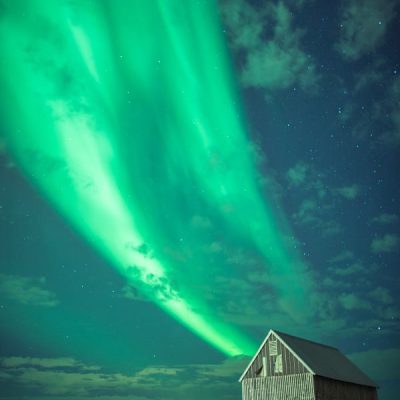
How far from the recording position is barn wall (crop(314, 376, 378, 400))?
137ft

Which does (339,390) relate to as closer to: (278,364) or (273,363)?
(278,364)

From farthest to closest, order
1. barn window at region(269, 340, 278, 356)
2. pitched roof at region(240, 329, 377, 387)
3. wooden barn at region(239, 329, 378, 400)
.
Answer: barn window at region(269, 340, 278, 356)
pitched roof at region(240, 329, 377, 387)
wooden barn at region(239, 329, 378, 400)

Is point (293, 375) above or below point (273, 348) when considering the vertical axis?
below

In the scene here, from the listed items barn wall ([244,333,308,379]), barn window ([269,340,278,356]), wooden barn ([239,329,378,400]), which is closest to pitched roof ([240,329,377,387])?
wooden barn ([239,329,378,400])

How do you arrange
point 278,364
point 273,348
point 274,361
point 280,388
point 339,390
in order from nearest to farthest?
point 280,388
point 278,364
point 274,361
point 273,348
point 339,390

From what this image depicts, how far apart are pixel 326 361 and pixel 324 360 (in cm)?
28

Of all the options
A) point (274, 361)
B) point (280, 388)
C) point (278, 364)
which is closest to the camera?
point (280, 388)

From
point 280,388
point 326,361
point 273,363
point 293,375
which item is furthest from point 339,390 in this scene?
point 273,363

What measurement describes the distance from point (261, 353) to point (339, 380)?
7.29 meters

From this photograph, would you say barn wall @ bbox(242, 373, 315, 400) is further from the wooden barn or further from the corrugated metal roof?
the corrugated metal roof

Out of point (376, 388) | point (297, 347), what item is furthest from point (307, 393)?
point (376, 388)

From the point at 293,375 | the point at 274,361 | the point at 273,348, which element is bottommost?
the point at 293,375

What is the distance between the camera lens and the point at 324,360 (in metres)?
46.5

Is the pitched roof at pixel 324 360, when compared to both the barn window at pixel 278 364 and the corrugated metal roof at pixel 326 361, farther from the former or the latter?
the barn window at pixel 278 364
